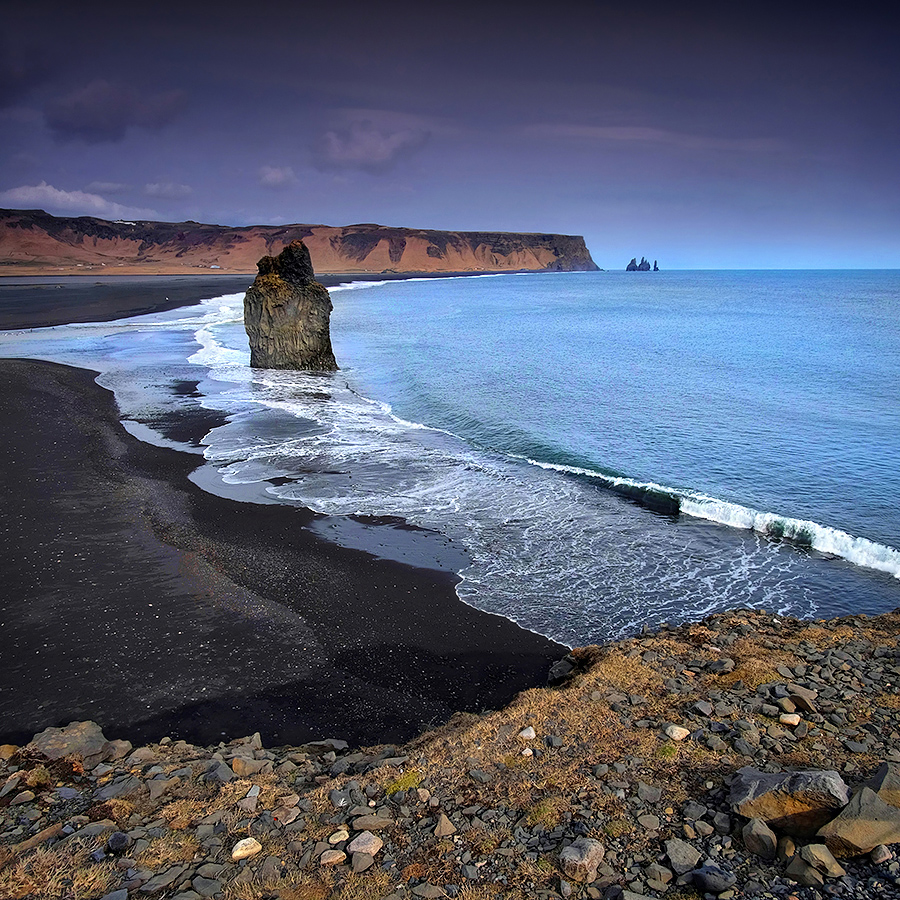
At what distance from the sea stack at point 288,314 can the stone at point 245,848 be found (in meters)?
28.5

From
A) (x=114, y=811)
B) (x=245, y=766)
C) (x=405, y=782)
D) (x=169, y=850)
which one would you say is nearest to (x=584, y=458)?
(x=405, y=782)

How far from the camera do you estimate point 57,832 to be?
16.9 ft

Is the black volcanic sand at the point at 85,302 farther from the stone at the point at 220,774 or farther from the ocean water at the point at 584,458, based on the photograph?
the stone at the point at 220,774

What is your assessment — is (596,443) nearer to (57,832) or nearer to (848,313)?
(57,832)

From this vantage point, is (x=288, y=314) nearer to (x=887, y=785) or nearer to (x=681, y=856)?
(x=681, y=856)

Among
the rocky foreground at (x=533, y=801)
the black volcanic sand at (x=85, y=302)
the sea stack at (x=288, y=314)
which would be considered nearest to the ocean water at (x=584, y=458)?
the sea stack at (x=288, y=314)

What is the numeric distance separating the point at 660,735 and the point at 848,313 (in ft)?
273

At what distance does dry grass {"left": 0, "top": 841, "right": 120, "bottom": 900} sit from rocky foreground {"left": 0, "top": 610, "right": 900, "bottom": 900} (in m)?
0.01

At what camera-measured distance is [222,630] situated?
30.3 ft

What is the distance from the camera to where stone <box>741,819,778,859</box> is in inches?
178

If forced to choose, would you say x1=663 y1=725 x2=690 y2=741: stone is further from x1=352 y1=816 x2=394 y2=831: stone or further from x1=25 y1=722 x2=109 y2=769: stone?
x1=25 y1=722 x2=109 y2=769: stone

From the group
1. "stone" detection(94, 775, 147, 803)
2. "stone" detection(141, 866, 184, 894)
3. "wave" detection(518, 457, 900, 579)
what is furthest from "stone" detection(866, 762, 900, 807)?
"wave" detection(518, 457, 900, 579)

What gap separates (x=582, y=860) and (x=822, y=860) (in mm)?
1576

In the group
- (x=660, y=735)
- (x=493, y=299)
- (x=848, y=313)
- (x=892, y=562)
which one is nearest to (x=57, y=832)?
(x=660, y=735)
